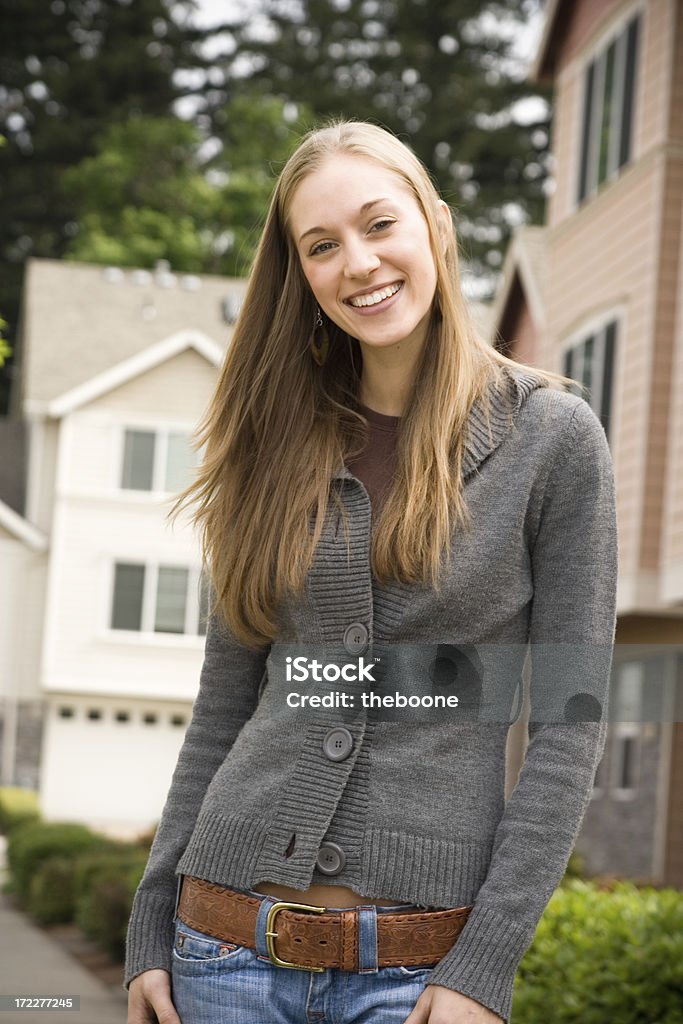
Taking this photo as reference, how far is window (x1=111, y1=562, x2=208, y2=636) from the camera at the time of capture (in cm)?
528

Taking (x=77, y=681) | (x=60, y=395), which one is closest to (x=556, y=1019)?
(x=77, y=681)

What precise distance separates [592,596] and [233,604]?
0.39m

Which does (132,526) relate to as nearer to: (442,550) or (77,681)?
(77,681)

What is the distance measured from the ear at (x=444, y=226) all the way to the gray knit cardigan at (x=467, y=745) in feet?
0.57

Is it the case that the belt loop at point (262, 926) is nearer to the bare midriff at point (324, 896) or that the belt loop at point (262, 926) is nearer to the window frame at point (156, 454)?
the bare midriff at point (324, 896)

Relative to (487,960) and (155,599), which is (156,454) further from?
(487,960)

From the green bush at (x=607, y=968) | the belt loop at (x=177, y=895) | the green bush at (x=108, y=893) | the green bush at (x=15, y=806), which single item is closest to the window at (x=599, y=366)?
the green bush at (x=108, y=893)

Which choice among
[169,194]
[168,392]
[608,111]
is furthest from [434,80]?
[168,392]

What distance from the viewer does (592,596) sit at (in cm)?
130

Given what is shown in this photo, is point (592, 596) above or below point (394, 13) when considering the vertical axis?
below

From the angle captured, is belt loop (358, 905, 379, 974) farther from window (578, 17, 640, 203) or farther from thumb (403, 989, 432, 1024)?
window (578, 17, 640, 203)

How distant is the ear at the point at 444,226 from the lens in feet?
4.86

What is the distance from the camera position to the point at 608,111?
7.31 m

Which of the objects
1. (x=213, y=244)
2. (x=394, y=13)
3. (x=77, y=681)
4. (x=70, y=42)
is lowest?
(x=77, y=681)
